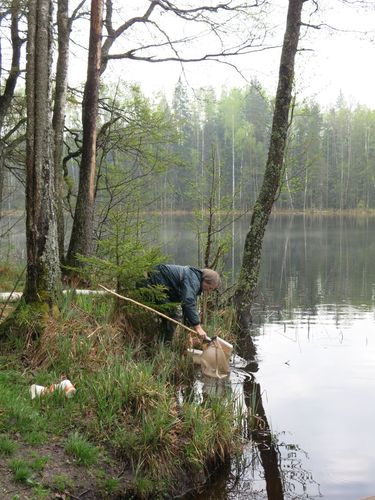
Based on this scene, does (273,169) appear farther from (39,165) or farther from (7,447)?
(7,447)

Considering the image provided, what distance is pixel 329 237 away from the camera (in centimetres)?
3534

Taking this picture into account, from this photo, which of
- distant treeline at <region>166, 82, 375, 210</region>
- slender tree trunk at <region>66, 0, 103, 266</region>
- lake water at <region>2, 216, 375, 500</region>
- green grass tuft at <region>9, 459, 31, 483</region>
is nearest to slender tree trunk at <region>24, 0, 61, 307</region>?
green grass tuft at <region>9, 459, 31, 483</region>

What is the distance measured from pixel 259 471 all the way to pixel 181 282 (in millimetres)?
2537

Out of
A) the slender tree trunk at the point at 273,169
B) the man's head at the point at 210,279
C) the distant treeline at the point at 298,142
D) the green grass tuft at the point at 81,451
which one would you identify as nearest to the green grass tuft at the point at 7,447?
the green grass tuft at the point at 81,451

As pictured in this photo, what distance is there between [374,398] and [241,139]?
57.7 m

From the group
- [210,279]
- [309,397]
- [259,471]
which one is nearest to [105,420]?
[259,471]

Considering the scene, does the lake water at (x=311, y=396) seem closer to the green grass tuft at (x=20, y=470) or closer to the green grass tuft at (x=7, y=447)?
the green grass tuft at (x=20, y=470)

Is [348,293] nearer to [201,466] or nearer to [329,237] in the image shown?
[201,466]

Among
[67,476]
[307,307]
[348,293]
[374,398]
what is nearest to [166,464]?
[67,476]

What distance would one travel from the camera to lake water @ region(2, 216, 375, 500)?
5.32 meters

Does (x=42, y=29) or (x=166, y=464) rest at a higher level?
(x=42, y=29)

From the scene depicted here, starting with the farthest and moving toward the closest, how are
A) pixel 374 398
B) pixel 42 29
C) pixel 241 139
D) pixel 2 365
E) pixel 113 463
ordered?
pixel 241 139 → pixel 374 398 → pixel 42 29 → pixel 2 365 → pixel 113 463

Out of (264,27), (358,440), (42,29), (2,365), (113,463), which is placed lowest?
(358,440)

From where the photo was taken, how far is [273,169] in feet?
34.7
